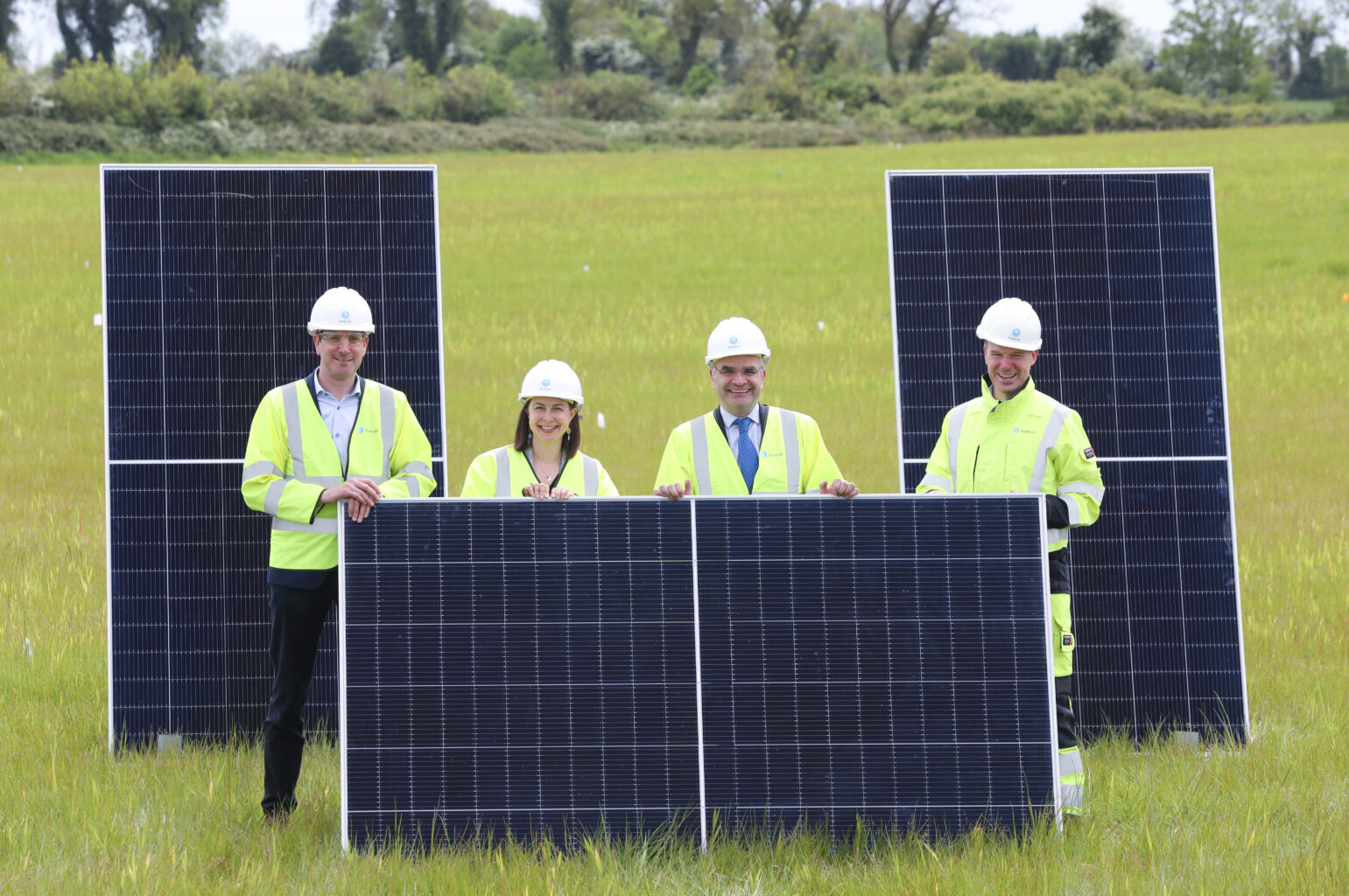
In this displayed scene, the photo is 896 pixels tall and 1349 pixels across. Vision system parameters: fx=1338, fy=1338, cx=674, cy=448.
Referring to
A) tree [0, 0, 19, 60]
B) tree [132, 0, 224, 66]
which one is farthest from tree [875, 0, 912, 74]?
tree [0, 0, 19, 60]

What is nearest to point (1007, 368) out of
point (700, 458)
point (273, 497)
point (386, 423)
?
point (700, 458)

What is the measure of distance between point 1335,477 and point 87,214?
2835 centimetres

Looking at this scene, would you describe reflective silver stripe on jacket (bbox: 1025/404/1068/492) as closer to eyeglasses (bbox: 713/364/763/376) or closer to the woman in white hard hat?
eyeglasses (bbox: 713/364/763/376)

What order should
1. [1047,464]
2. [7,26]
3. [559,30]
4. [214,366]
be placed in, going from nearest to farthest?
[1047,464], [214,366], [7,26], [559,30]

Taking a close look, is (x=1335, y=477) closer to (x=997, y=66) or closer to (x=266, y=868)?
(x=266, y=868)

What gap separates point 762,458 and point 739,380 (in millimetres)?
434

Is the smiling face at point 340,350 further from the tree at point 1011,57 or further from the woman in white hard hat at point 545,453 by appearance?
the tree at point 1011,57

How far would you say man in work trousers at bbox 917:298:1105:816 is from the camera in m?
6.71

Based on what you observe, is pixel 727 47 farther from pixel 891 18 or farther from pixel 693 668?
pixel 693 668

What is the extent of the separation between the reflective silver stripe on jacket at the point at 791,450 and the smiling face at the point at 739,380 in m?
0.18

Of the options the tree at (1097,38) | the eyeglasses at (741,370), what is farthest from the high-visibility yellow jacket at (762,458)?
the tree at (1097,38)

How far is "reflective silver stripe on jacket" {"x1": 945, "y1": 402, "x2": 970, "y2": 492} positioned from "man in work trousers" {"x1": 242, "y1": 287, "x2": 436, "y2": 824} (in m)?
2.74

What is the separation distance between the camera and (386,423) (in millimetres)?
6906

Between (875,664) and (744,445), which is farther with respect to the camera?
(744,445)
